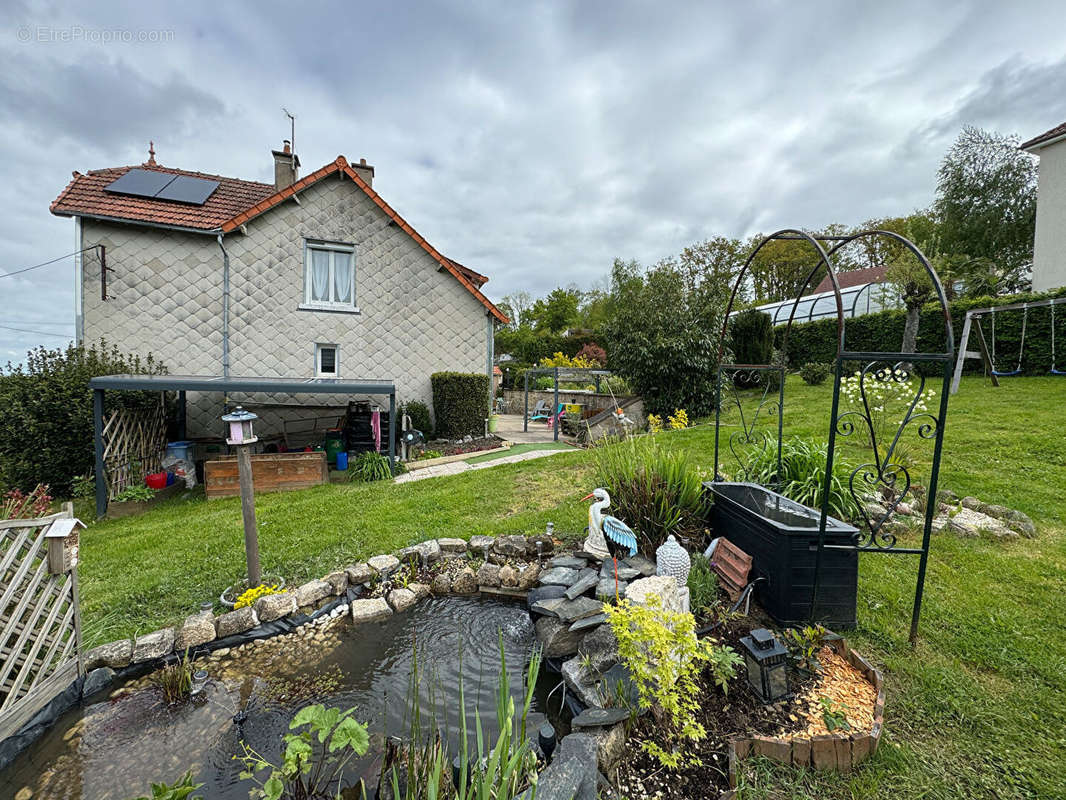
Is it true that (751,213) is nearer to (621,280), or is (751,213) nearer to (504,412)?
(621,280)

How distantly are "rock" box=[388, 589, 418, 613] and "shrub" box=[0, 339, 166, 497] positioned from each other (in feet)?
21.0

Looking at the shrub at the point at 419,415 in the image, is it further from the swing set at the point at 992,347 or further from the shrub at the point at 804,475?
the swing set at the point at 992,347

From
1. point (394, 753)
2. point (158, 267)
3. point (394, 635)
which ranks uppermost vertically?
point (158, 267)

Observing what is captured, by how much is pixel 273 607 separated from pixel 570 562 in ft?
8.02

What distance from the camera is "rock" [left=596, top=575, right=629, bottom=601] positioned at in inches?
119

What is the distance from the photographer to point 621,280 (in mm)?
27516

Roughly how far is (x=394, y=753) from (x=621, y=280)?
28064 mm

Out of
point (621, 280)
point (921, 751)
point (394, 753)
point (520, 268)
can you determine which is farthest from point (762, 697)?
point (520, 268)

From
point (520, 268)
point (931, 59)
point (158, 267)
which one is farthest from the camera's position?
point (520, 268)

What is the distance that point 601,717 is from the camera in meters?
2.04

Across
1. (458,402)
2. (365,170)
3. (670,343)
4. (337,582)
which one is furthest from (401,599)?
(365,170)

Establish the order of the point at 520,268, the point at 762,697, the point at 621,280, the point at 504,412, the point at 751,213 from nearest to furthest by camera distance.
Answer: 1. the point at 762,697
2. the point at 504,412
3. the point at 751,213
4. the point at 621,280
5. the point at 520,268

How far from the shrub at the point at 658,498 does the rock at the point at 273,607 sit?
9.43 ft

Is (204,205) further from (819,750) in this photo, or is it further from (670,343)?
(819,750)
